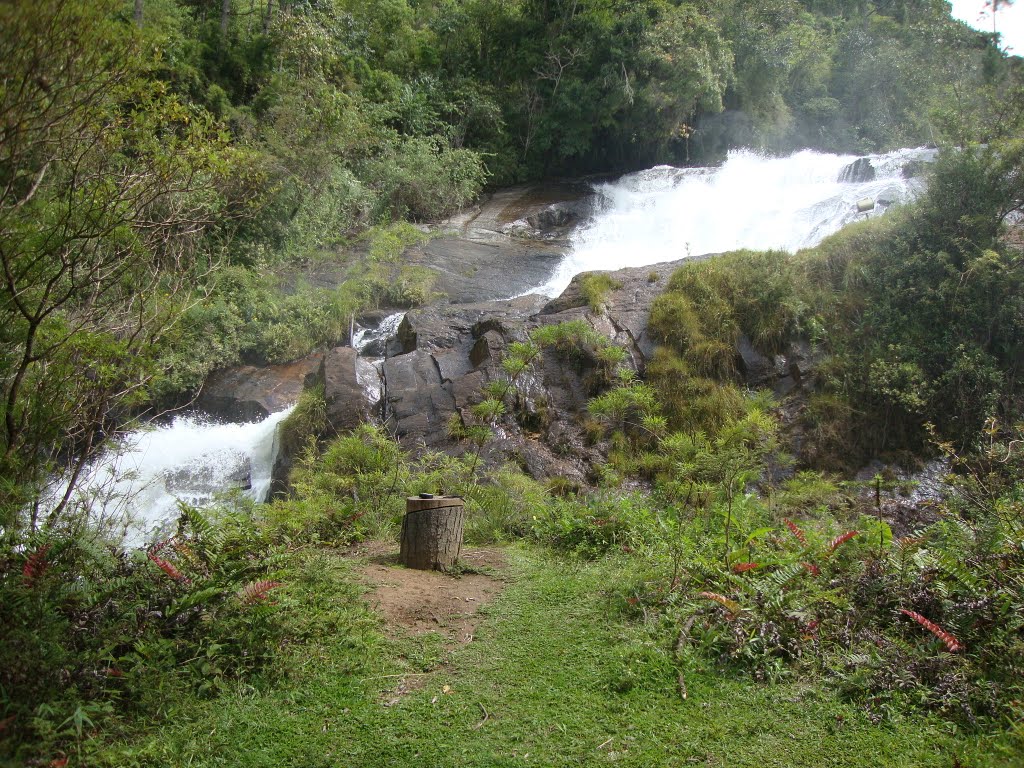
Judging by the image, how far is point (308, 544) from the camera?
5.73 m

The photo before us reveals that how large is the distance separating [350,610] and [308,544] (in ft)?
4.62

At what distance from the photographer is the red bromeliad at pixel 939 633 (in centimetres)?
349

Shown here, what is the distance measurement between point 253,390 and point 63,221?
A: 8080 mm

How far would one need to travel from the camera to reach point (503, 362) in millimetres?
8477

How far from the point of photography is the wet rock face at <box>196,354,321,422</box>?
11.6m

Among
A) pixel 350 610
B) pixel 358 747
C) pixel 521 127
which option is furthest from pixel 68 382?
pixel 521 127

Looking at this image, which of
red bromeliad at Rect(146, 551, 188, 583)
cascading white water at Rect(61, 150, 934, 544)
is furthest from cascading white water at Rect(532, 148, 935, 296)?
red bromeliad at Rect(146, 551, 188, 583)

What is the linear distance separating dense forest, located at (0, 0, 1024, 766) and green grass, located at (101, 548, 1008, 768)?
7 cm

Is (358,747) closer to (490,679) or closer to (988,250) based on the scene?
(490,679)

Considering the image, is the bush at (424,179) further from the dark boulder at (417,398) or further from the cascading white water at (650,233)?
the dark boulder at (417,398)

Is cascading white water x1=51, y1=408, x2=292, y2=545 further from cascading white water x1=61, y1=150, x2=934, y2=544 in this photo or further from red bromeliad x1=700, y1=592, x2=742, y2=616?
red bromeliad x1=700, y1=592, x2=742, y2=616

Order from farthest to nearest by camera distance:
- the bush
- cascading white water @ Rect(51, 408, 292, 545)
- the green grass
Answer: the bush < cascading white water @ Rect(51, 408, 292, 545) < the green grass

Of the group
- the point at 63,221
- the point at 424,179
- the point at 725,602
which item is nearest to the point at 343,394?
the point at 63,221

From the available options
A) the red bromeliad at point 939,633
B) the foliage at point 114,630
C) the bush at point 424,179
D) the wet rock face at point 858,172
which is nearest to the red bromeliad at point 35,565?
the foliage at point 114,630
